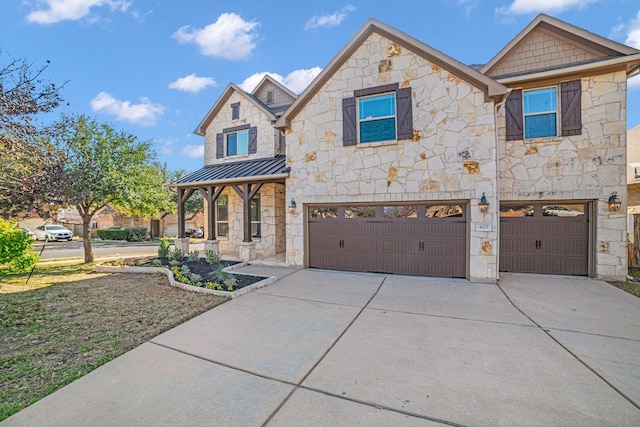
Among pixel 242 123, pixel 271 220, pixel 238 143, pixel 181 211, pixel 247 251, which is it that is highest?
pixel 242 123

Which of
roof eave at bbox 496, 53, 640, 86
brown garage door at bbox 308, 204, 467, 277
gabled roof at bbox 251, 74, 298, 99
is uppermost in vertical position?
gabled roof at bbox 251, 74, 298, 99

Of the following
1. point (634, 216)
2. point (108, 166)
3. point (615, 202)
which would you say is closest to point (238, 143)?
point (108, 166)

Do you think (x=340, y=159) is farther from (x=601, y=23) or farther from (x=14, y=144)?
(x=601, y=23)

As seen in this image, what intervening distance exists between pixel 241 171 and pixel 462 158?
25.7ft

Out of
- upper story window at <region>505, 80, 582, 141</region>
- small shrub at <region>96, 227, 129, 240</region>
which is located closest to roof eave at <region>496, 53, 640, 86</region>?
upper story window at <region>505, 80, 582, 141</region>

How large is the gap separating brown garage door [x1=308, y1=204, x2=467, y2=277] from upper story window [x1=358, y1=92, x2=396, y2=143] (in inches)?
86.5

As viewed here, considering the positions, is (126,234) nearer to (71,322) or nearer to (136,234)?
(136,234)

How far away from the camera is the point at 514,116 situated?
789cm

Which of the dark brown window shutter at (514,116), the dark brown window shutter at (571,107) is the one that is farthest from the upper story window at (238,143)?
the dark brown window shutter at (571,107)

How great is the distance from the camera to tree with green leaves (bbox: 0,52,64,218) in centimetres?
441

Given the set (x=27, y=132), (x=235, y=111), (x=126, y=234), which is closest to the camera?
(x=27, y=132)

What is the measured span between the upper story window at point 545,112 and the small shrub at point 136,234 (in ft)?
87.7

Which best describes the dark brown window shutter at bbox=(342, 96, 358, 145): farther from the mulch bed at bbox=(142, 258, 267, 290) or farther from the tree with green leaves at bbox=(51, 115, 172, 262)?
the tree with green leaves at bbox=(51, 115, 172, 262)

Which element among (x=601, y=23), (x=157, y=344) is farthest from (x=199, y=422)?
(x=601, y=23)
